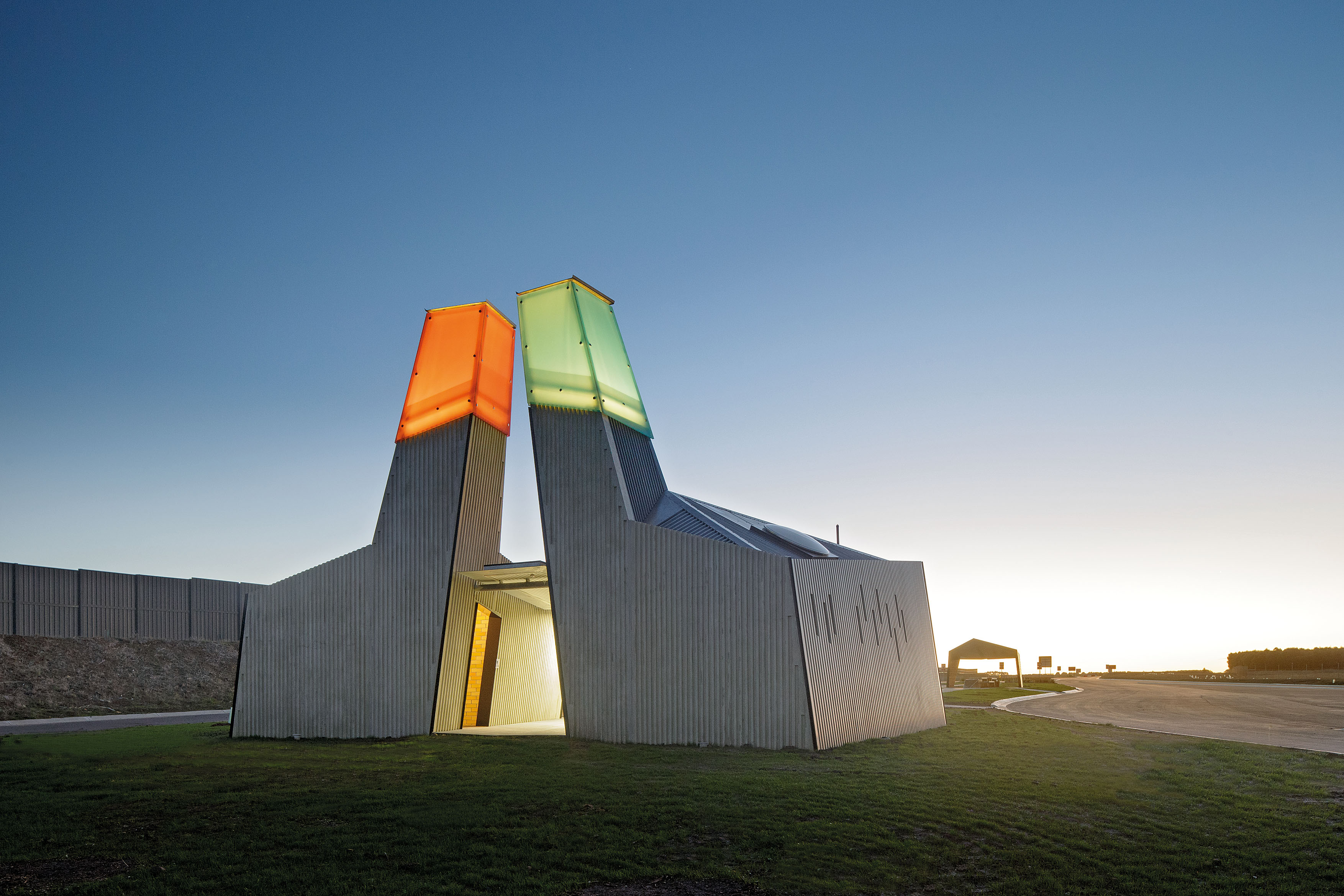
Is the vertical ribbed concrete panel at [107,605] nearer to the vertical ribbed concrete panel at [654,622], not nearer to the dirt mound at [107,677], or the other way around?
the dirt mound at [107,677]

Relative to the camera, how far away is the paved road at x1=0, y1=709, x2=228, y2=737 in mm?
24484

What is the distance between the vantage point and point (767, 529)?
22.8 metres

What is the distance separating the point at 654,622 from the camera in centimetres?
1700

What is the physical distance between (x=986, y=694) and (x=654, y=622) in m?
29.3

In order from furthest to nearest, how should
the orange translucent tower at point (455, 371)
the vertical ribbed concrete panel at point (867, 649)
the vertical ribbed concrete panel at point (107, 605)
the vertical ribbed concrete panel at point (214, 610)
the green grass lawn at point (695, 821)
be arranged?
1. the vertical ribbed concrete panel at point (214, 610)
2. the vertical ribbed concrete panel at point (107, 605)
3. the orange translucent tower at point (455, 371)
4. the vertical ribbed concrete panel at point (867, 649)
5. the green grass lawn at point (695, 821)

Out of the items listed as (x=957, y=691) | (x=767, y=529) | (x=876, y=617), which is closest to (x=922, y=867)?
(x=876, y=617)

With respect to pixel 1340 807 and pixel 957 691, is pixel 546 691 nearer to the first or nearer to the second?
pixel 1340 807

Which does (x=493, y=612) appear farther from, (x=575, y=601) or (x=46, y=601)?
(x=46, y=601)

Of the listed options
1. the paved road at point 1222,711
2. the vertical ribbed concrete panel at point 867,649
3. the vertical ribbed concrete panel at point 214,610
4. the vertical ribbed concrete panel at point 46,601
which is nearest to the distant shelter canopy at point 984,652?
the paved road at point 1222,711

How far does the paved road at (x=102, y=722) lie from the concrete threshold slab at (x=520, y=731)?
10166mm

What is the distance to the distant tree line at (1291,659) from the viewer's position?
6303 cm

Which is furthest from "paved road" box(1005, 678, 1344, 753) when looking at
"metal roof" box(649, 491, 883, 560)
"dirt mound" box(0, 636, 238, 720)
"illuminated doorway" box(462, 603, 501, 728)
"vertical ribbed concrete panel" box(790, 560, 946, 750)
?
"dirt mound" box(0, 636, 238, 720)

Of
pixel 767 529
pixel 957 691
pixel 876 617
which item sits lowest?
pixel 957 691

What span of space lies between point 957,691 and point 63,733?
3683 centimetres
